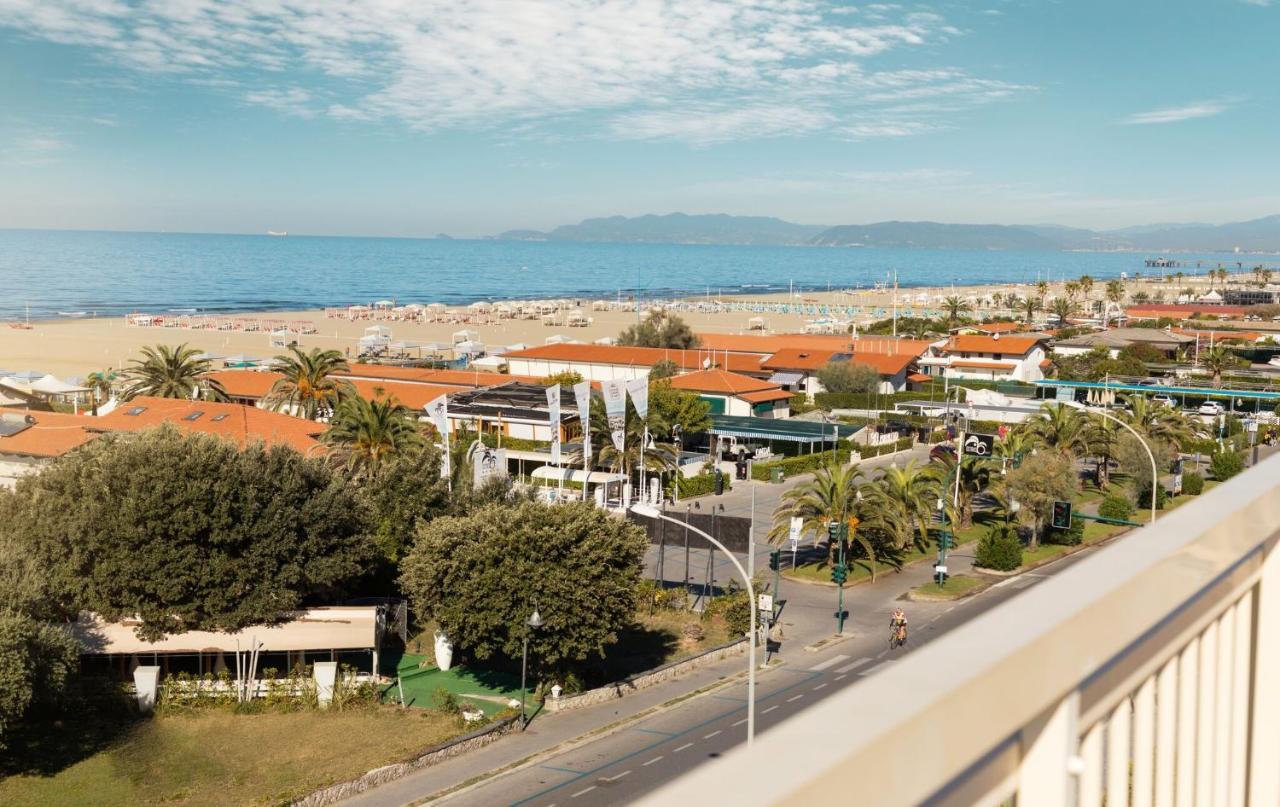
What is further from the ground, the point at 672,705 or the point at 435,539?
the point at 435,539

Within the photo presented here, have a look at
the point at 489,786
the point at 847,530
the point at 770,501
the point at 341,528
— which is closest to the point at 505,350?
the point at 770,501

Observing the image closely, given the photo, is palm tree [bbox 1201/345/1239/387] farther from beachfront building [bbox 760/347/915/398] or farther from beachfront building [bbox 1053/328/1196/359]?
beachfront building [bbox 760/347/915/398]

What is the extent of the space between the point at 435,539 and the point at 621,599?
5.48 metres

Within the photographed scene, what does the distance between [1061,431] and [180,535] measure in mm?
43473

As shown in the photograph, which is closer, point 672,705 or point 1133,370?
point 672,705

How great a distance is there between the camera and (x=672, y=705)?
31156 millimetres

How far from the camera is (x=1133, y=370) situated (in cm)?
10275

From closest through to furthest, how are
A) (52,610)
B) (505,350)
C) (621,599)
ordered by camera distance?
(52,610) → (621,599) → (505,350)

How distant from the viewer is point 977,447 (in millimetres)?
59219

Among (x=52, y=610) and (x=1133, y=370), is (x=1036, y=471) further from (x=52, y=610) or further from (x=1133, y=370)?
(x=1133, y=370)

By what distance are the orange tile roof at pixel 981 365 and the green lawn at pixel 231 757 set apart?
81.1m

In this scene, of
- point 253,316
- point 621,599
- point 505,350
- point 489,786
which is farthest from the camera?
point 253,316

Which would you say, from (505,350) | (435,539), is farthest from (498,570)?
(505,350)

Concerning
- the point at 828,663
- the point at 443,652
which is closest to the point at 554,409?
the point at 443,652
